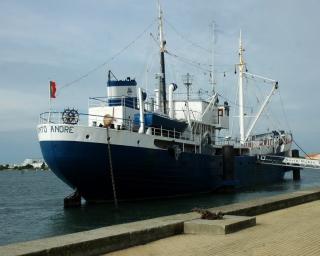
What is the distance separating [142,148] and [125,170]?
5.18ft

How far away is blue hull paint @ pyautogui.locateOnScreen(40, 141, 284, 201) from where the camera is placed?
2634 centimetres

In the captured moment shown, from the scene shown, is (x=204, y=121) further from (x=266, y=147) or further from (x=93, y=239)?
(x=93, y=239)

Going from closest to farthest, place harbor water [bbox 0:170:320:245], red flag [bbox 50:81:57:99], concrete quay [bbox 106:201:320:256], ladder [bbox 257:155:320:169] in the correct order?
concrete quay [bbox 106:201:320:256] → harbor water [bbox 0:170:320:245] → red flag [bbox 50:81:57:99] → ladder [bbox 257:155:320:169]

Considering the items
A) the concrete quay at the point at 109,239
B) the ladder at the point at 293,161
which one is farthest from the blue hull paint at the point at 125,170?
the concrete quay at the point at 109,239

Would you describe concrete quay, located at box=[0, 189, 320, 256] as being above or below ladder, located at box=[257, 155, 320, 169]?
below

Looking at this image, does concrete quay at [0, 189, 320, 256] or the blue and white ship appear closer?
concrete quay at [0, 189, 320, 256]

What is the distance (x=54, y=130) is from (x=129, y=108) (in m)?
6.65

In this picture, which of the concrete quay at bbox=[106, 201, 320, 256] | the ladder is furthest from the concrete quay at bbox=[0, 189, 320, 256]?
the ladder

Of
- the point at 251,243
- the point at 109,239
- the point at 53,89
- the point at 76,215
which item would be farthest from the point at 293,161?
the point at 109,239

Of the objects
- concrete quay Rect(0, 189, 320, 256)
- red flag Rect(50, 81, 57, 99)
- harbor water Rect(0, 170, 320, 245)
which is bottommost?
harbor water Rect(0, 170, 320, 245)

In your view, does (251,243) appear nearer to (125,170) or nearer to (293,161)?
(125,170)

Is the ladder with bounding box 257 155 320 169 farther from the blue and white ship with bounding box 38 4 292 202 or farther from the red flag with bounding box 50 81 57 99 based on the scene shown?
the red flag with bounding box 50 81 57 99

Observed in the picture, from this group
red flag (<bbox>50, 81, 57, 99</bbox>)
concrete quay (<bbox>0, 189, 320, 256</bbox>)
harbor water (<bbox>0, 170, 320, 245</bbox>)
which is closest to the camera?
concrete quay (<bbox>0, 189, 320, 256</bbox>)

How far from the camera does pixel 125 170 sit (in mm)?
27406
